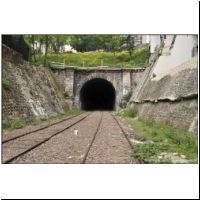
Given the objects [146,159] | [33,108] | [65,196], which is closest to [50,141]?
[146,159]

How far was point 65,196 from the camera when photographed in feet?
14.8

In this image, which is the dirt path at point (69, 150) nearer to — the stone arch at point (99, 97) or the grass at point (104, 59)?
→ the grass at point (104, 59)

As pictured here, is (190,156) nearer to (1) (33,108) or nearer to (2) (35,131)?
(2) (35,131)

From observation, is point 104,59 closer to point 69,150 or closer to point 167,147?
point 167,147

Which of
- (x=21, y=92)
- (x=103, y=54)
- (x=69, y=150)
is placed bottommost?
(x=69, y=150)

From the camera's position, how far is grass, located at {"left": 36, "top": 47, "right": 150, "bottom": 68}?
33.4 metres

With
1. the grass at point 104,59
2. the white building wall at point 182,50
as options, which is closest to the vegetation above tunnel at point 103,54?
the grass at point 104,59

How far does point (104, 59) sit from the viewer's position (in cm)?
3538

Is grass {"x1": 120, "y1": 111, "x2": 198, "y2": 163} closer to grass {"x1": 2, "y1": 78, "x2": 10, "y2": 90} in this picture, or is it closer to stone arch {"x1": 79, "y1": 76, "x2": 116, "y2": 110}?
grass {"x1": 2, "y1": 78, "x2": 10, "y2": 90}

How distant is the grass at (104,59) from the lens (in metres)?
33.4

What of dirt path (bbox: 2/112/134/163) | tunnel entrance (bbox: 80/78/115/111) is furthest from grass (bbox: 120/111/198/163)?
tunnel entrance (bbox: 80/78/115/111)

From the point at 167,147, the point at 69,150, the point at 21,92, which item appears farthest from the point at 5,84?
the point at 167,147

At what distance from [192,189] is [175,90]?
25.5 ft

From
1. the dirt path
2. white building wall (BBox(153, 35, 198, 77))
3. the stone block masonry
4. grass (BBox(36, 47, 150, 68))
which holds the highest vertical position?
grass (BBox(36, 47, 150, 68))
